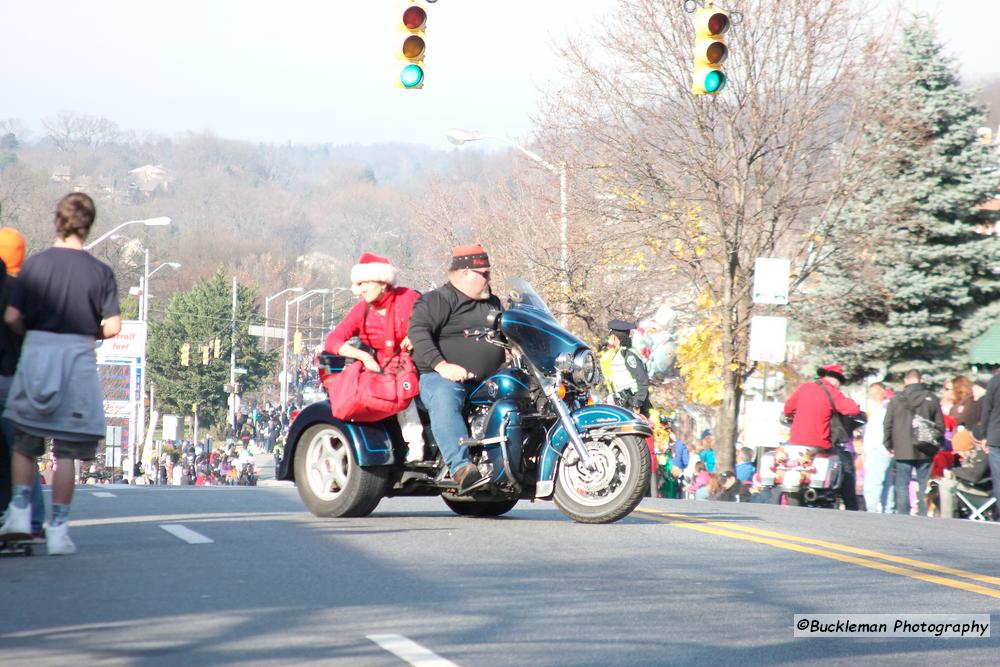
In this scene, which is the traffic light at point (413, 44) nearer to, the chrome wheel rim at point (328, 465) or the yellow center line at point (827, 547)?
the yellow center line at point (827, 547)

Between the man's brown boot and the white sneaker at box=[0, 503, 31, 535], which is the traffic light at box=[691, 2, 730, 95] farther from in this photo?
the white sneaker at box=[0, 503, 31, 535]

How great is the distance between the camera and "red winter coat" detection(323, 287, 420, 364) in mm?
10320

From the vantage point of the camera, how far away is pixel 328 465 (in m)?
10.6

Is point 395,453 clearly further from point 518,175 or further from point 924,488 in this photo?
point 518,175

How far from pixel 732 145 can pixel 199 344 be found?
7297cm

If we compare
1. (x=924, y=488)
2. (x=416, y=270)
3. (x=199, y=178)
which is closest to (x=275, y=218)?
(x=199, y=178)

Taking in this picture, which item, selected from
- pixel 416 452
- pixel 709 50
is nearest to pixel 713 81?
pixel 709 50

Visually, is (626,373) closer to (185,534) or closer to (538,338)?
(538,338)

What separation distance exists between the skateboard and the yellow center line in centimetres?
444

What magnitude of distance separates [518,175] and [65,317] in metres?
32.6

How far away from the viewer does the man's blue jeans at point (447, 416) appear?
9.84 meters

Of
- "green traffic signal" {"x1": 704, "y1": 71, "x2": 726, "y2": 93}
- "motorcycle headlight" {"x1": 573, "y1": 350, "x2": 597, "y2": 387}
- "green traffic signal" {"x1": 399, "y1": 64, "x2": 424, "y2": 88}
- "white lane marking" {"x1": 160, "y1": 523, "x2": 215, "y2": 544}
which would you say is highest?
"green traffic signal" {"x1": 399, "y1": 64, "x2": 424, "y2": 88}

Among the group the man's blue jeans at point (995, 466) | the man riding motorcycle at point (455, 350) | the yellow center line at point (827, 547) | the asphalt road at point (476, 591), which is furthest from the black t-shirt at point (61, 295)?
the man's blue jeans at point (995, 466)

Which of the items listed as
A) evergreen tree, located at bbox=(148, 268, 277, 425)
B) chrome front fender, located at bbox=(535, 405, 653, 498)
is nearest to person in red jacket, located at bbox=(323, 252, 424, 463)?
chrome front fender, located at bbox=(535, 405, 653, 498)
